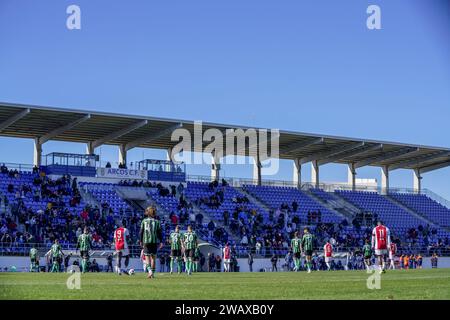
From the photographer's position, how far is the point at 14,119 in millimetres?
47875

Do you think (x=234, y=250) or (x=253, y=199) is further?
(x=253, y=199)

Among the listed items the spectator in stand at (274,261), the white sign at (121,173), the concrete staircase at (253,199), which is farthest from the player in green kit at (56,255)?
the concrete staircase at (253,199)

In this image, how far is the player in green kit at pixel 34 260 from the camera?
38594 mm

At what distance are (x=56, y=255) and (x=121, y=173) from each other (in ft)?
59.2

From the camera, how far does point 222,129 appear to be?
5488 cm

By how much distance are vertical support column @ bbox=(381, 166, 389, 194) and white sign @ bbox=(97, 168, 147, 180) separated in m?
24.1

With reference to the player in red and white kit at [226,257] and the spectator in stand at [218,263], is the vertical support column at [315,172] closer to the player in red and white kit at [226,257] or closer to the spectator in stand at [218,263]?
the spectator in stand at [218,263]

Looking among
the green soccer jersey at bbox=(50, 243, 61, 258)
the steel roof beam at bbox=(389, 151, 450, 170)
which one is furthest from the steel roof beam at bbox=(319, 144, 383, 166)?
the green soccer jersey at bbox=(50, 243, 61, 258)

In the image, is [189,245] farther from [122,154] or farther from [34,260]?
[122,154]

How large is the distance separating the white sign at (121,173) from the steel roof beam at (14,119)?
720 cm

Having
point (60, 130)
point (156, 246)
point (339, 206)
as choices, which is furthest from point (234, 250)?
point (156, 246)
